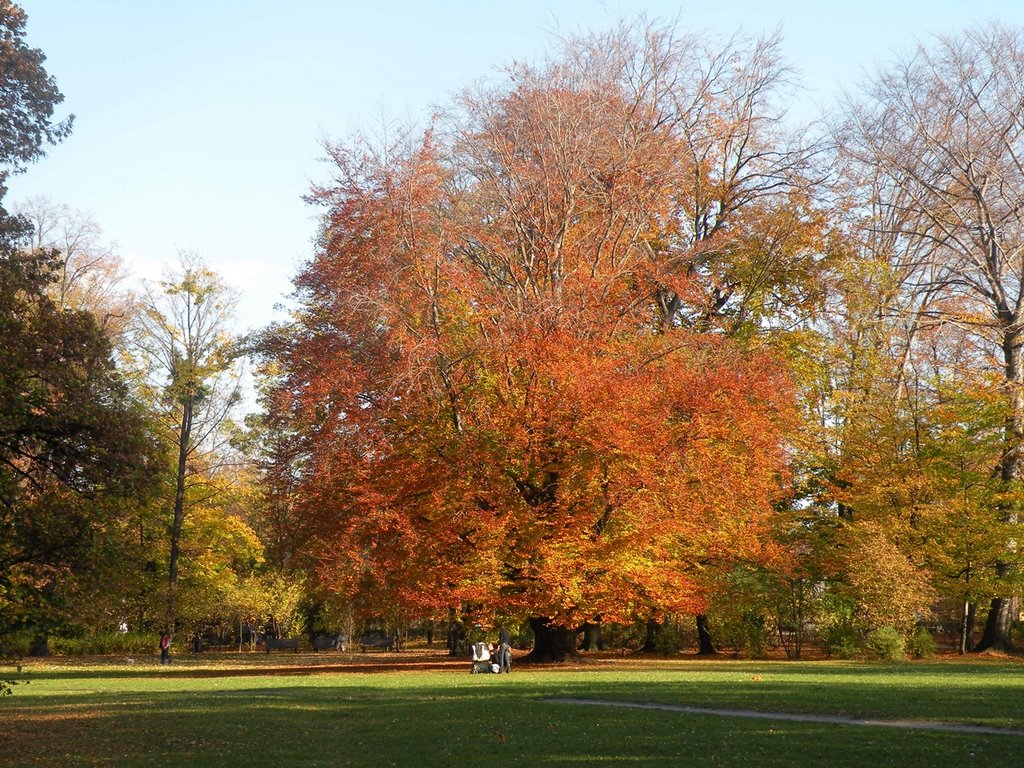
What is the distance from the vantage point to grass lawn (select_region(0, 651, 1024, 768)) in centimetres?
1122

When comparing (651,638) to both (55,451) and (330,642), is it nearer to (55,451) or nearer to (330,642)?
(330,642)

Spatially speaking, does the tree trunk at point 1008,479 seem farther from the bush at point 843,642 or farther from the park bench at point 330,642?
the park bench at point 330,642

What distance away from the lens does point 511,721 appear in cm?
1439

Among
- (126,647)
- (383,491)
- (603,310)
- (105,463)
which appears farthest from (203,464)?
(105,463)

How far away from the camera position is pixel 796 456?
39.3m

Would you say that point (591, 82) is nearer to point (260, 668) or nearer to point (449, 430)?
point (449, 430)

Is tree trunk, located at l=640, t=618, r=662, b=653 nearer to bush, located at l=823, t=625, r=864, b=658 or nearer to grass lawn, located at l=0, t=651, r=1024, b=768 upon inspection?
bush, located at l=823, t=625, r=864, b=658

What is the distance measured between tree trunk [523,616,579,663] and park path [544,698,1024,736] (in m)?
14.4

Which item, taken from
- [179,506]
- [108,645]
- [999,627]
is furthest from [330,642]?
[999,627]

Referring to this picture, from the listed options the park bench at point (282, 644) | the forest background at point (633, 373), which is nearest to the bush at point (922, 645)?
the forest background at point (633, 373)

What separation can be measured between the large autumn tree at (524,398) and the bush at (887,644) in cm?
476

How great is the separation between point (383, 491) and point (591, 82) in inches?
592

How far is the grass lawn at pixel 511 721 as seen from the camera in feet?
36.8

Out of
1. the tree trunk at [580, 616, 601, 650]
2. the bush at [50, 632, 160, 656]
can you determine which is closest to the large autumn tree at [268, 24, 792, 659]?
the tree trunk at [580, 616, 601, 650]
